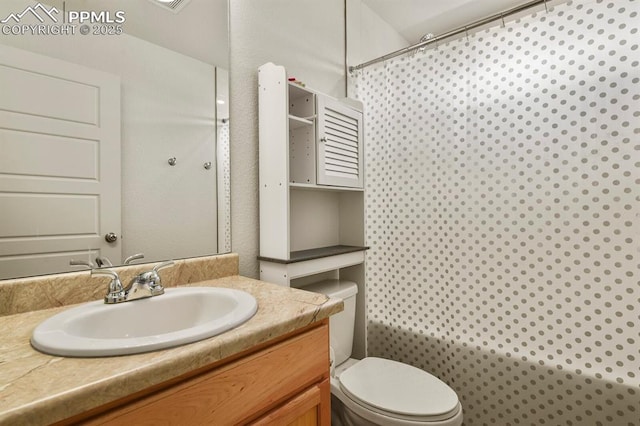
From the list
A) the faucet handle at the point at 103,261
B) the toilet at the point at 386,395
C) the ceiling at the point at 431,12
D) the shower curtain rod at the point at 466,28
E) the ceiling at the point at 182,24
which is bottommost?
the toilet at the point at 386,395

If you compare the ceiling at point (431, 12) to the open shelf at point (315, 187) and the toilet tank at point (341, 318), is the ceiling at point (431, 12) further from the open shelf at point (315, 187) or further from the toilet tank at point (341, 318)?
the toilet tank at point (341, 318)

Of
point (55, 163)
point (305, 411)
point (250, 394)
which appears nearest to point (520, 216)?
point (305, 411)

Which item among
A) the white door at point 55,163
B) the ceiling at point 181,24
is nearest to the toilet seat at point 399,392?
the white door at point 55,163

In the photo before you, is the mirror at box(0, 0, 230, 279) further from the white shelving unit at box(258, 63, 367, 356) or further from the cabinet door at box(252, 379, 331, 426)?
the cabinet door at box(252, 379, 331, 426)

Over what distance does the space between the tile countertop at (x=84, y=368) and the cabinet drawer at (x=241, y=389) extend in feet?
0.14

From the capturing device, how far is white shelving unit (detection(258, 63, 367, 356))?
50.5 inches

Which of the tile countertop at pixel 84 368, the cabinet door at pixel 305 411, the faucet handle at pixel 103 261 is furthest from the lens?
the faucet handle at pixel 103 261

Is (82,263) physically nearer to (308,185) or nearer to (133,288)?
(133,288)

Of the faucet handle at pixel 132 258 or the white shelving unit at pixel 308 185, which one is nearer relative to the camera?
the faucet handle at pixel 132 258

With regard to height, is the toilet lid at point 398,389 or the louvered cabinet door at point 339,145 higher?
the louvered cabinet door at point 339,145

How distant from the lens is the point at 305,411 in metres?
0.83

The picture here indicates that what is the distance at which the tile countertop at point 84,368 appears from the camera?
1.46ft

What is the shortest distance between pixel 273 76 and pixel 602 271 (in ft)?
4.98

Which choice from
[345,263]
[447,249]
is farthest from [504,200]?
[345,263]
